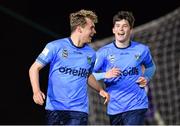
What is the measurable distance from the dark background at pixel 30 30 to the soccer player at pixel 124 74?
4746 mm

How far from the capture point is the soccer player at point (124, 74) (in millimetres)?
6852

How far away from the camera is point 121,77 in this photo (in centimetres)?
688

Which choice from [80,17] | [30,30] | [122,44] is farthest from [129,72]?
[30,30]

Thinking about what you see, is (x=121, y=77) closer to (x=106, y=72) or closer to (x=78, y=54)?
(x=106, y=72)

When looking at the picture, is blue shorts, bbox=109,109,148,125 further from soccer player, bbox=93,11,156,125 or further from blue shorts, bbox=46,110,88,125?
blue shorts, bbox=46,110,88,125

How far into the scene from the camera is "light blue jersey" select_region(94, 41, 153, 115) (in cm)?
686

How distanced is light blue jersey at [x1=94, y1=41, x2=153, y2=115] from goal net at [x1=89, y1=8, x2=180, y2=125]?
381cm

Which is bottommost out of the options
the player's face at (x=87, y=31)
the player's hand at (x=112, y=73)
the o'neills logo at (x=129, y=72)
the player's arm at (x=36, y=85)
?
the player's arm at (x=36, y=85)

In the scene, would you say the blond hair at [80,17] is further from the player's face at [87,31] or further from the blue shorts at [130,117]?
the blue shorts at [130,117]

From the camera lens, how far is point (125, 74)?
22.5 feet

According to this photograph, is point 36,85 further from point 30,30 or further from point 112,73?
point 30,30

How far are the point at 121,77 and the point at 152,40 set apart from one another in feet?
14.5

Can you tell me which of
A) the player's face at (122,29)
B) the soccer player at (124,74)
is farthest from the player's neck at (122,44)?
the player's face at (122,29)

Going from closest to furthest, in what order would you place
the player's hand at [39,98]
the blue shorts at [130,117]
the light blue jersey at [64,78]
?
the player's hand at [39,98], the light blue jersey at [64,78], the blue shorts at [130,117]
